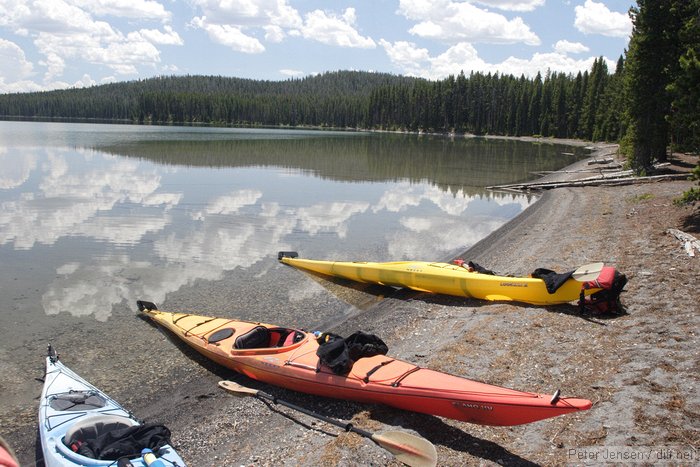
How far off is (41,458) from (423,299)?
9.29 meters

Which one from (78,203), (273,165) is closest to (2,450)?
(78,203)

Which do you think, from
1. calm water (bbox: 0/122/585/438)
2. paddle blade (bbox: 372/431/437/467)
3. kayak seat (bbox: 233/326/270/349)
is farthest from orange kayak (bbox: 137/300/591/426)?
calm water (bbox: 0/122/585/438)

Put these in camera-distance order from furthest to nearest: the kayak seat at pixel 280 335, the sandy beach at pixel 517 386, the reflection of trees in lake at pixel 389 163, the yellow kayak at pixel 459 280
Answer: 1. the reflection of trees in lake at pixel 389 163
2. the yellow kayak at pixel 459 280
3. the kayak seat at pixel 280 335
4. the sandy beach at pixel 517 386

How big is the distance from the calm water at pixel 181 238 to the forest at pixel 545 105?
8.72m

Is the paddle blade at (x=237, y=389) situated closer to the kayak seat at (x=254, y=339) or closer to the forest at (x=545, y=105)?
the kayak seat at (x=254, y=339)

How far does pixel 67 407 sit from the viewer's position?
7164 mm

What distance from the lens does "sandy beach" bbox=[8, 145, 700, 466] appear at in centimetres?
643

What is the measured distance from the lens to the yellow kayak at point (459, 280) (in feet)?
36.7

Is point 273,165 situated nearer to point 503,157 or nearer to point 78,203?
point 78,203

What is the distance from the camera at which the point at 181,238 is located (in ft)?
64.0

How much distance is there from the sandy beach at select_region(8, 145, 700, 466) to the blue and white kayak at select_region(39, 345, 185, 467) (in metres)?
0.87

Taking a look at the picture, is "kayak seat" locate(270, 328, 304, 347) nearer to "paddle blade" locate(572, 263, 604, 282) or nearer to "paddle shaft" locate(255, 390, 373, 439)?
"paddle shaft" locate(255, 390, 373, 439)

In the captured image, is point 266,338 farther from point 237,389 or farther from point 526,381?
point 526,381

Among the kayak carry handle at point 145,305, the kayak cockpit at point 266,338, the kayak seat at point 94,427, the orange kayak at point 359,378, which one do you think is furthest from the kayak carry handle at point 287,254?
the kayak seat at point 94,427
